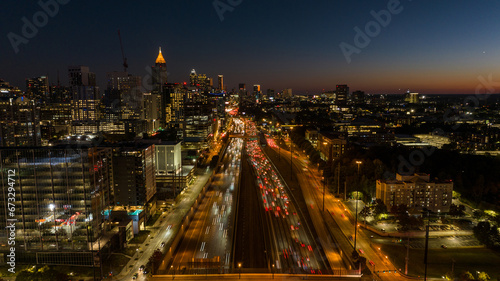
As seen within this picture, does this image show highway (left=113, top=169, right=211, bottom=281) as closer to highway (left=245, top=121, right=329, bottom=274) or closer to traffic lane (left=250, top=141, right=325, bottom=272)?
highway (left=245, top=121, right=329, bottom=274)

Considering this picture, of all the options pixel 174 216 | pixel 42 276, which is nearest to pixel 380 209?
pixel 174 216

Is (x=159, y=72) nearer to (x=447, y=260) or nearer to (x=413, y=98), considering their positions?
(x=447, y=260)

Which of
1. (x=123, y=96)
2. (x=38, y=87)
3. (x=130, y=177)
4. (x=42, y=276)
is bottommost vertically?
(x=42, y=276)

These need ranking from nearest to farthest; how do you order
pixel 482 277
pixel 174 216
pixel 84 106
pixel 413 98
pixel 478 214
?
pixel 482 277 → pixel 478 214 → pixel 174 216 → pixel 84 106 → pixel 413 98

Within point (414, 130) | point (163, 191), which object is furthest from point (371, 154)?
point (414, 130)

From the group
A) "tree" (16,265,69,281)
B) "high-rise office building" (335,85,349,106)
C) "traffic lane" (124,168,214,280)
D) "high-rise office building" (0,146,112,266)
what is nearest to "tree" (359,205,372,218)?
"traffic lane" (124,168,214,280)

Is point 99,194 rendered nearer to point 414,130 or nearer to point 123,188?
point 123,188
